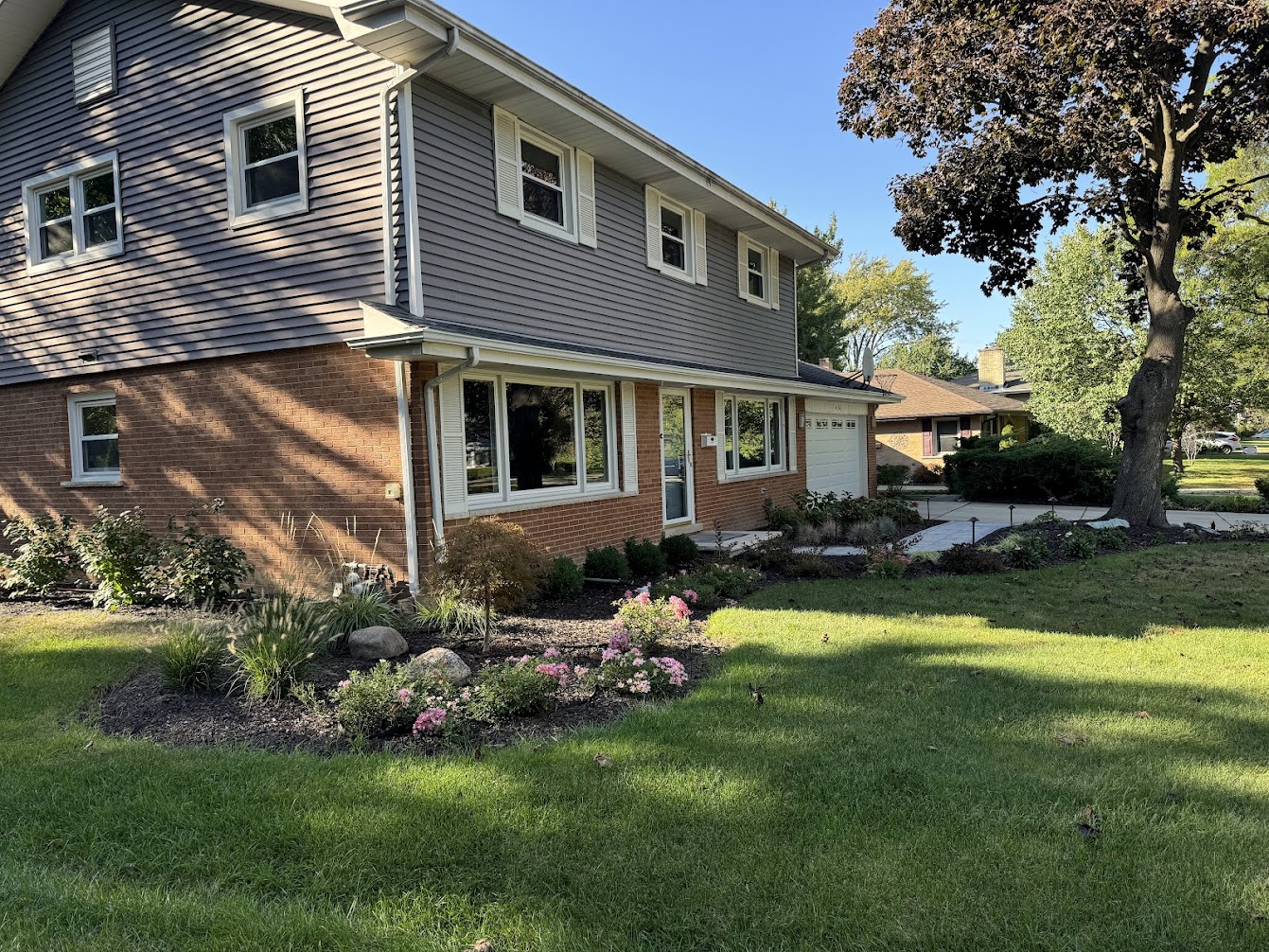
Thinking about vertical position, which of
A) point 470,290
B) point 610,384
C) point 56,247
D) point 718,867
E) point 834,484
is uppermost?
point 56,247

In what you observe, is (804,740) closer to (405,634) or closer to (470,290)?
(405,634)

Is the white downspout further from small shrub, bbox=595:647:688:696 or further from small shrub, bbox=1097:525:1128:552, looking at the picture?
small shrub, bbox=1097:525:1128:552

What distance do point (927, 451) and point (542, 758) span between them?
3051 centimetres

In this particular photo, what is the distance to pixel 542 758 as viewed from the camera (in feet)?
13.5

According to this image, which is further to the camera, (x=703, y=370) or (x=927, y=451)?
(x=927, y=451)

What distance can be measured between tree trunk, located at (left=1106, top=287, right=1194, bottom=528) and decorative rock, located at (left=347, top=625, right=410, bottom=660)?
12517mm

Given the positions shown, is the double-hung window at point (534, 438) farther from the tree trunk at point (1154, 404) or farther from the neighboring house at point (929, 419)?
the neighboring house at point (929, 419)

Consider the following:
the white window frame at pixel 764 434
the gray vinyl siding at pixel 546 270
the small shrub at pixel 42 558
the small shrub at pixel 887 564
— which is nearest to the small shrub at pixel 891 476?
the white window frame at pixel 764 434

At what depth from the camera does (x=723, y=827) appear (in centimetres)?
336

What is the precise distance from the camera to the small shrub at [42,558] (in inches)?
378

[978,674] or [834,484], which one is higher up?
[834,484]

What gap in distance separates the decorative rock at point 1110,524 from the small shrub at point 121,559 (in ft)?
43.5

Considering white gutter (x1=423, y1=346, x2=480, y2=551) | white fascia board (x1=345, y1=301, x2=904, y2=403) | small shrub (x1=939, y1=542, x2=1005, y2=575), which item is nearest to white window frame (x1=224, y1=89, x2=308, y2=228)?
white fascia board (x1=345, y1=301, x2=904, y2=403)

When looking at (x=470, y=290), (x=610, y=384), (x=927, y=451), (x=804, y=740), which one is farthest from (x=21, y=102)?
(x=927, y=451)
